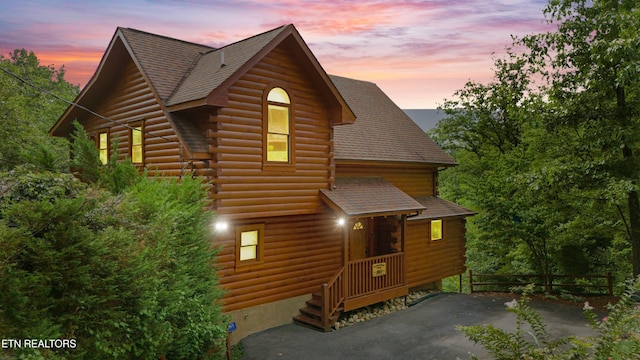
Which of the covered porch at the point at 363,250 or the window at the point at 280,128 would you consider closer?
the window at the point at 280,128

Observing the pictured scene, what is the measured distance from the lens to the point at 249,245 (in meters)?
12.1

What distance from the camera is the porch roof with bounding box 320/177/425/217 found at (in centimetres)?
1279

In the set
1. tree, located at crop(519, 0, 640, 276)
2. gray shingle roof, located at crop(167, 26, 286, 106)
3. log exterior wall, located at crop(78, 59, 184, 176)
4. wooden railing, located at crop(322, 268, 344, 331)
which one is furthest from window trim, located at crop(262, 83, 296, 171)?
tree, located at crop(519, 0, 640, 276)

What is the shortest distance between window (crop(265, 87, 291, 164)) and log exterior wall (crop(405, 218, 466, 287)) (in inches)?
247

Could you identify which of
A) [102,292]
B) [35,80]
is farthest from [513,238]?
[35,80]

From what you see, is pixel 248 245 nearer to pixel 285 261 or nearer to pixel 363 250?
pixel 285 261

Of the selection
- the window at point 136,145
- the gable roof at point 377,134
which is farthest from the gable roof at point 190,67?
the gable roof at point 377,134

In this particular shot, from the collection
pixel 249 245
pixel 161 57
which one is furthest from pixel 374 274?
pixel 161 57

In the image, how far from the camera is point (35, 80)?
109 ft

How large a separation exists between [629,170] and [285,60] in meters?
11.4

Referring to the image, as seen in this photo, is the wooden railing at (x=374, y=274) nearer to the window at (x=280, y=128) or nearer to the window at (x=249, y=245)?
the window at (x=249, y=245)

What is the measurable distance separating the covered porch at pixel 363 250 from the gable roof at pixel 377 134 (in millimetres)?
1074

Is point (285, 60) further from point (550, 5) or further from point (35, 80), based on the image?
point (35, 80)

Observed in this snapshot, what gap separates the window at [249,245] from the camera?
11.8 metres
